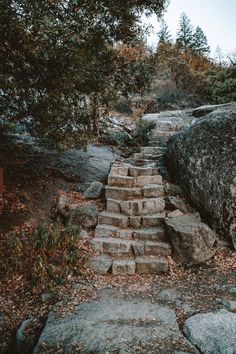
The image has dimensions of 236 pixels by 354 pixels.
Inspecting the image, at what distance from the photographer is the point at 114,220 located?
614cm

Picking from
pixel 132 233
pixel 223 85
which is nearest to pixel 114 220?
pixel 132 233

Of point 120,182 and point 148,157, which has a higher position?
point 148,157

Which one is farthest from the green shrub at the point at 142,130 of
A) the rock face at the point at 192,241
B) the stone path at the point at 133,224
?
the rock face at the point at 192,241

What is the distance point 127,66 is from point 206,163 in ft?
8.31

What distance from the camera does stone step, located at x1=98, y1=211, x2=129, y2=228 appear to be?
6109 millimetres

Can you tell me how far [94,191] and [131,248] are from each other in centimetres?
195

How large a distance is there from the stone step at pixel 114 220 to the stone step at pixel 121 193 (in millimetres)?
605

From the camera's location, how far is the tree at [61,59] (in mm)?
4055

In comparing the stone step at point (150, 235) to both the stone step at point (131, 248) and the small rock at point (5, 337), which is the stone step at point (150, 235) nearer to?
the stone step at point (131, 248)

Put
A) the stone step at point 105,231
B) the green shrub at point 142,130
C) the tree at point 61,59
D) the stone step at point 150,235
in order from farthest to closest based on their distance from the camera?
the green shrub at point 142,130
the stone step at point 105,231
the stone step at point 150,235
the tree at point 61,59

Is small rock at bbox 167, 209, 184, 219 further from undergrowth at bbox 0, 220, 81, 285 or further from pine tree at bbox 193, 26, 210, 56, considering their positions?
pine tree at bbox 193, 26, 210, 56

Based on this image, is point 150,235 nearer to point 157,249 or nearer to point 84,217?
point 157,249

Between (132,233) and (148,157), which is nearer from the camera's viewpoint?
(132,233)

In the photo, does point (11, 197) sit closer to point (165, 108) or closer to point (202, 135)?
point (202, 135)
